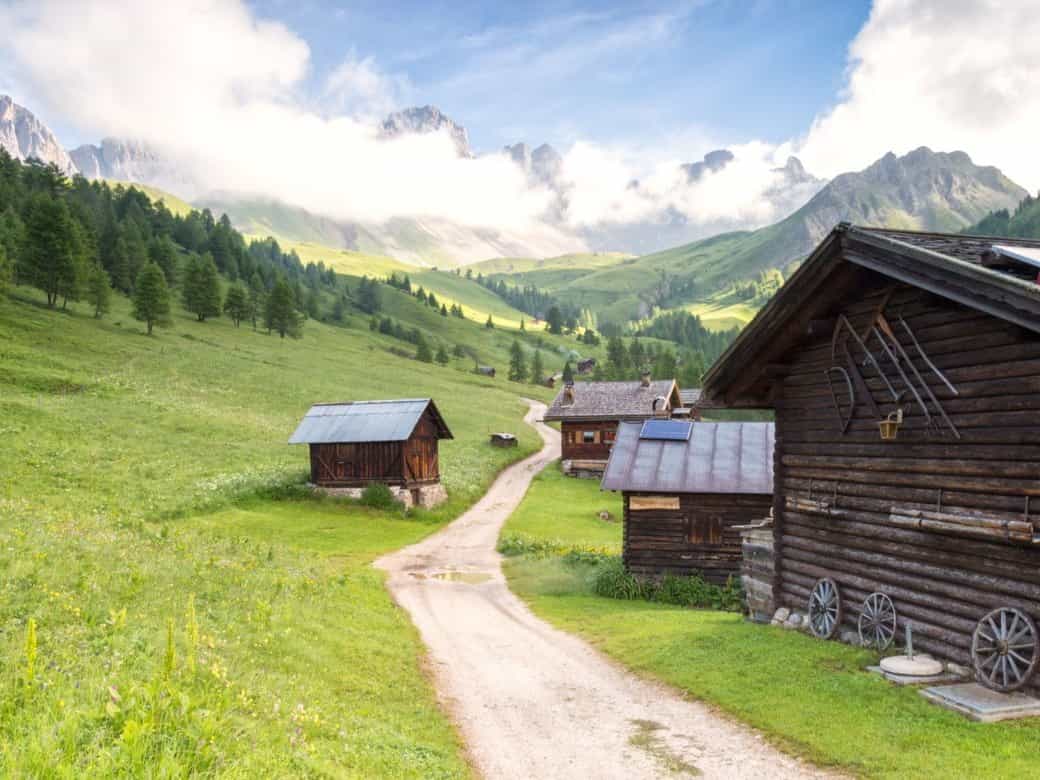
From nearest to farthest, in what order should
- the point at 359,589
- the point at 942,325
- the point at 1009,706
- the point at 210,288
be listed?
the point at 1009,706, the point at 942,325, the point at 359,589, the point at 210,288

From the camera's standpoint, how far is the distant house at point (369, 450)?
48156 millimetres

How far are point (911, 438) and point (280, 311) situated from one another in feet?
390

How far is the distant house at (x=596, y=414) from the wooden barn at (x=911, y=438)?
5320cm

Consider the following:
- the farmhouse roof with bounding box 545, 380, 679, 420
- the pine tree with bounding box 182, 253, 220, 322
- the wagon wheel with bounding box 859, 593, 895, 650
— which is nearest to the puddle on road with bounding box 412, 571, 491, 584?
the wagon wheel with bounding box 859, 593, 895, 650

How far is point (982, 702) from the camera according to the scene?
11117 millimetres

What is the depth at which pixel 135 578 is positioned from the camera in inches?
551

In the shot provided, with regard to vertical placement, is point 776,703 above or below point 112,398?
below

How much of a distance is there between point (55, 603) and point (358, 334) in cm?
15418

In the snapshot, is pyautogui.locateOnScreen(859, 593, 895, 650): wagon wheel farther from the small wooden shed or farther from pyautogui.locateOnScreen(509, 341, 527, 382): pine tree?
pyautogui.locateOnScreen(509, 341, 527, 382): pine tree

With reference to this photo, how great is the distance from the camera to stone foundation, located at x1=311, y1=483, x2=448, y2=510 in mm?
47719

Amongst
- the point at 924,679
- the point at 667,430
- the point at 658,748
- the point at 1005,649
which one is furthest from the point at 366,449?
the point at 1005,649

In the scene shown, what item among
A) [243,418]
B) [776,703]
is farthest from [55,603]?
[243,418]

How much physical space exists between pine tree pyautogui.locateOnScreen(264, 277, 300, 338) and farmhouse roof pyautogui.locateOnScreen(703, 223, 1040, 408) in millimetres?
112767

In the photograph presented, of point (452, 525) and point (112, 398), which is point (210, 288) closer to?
point (112, 398)
